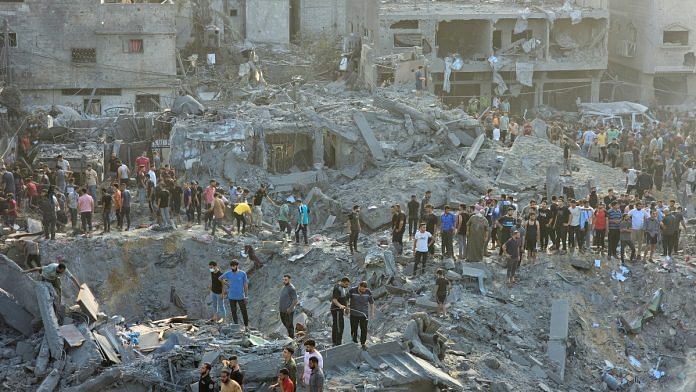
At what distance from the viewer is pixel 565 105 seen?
5094cm

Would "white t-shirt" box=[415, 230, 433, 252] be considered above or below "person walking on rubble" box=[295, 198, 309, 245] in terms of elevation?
above

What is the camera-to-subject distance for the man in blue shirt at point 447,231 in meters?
23.3

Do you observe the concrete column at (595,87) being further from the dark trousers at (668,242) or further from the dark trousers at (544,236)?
the dark trousers at (544,236)

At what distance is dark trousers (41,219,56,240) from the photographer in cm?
2467

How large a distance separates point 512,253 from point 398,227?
2357 millimetres

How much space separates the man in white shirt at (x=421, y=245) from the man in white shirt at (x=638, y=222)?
4.19 meters

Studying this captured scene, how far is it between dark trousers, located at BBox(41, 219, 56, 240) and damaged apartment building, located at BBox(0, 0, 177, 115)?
47.5 ft

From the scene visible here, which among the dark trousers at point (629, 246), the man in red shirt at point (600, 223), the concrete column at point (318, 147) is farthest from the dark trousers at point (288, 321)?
the concrete column at point (318, 147)

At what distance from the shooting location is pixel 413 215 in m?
25.4

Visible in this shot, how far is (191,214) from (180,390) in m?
9.93

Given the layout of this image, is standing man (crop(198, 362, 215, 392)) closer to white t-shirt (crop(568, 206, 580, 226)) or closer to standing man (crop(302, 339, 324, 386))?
standing man (crop(302, 339, 324, 386))

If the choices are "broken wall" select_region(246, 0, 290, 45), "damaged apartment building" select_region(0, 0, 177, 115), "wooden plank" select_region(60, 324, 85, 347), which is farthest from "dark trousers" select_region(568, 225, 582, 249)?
"broken wall" select_region(246, 0, 290, 45)

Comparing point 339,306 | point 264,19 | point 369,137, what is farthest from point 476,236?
point 264,19

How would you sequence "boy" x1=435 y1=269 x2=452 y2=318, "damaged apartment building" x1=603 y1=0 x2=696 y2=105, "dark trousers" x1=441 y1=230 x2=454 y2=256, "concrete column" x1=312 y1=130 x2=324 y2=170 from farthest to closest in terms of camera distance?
"damaged apartment building" x1=603 y1=0 x2=696 y2=105 < "concrete column" x1=312 y1=130 x2=324 y2=170 < "dark trousers" x1=441 y1=230 x2=454 y2=256 < "boy" x1=435 y1=269 x2=452 y2=318
